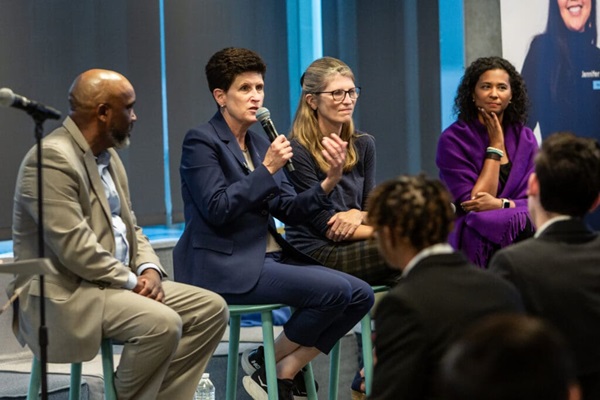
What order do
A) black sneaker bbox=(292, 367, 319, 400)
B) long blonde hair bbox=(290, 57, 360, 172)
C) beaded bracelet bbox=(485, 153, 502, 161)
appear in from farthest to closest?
beaded bracelet bbox=(485, 153, 502, 161)
long blonde hair bbox=(290, 57, 360, 172)
black sneaker bbox=(292, 367, 319, 400)

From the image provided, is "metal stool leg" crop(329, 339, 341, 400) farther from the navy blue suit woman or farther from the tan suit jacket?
the tan suit jacket

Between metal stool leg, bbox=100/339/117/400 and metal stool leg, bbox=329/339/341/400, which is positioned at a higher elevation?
metal stool leg, bbox=100/339/117/400

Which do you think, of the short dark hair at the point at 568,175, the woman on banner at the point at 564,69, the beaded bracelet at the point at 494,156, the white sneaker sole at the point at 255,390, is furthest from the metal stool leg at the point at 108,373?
the woman on banner at the point at 564,69

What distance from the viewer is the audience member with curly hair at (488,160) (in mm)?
4473

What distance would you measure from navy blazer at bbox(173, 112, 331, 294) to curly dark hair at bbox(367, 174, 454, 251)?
1574mm

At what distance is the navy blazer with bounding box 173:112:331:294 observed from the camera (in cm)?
372

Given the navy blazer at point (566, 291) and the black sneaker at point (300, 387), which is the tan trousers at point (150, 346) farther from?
the navy blazer at point (566, 291)

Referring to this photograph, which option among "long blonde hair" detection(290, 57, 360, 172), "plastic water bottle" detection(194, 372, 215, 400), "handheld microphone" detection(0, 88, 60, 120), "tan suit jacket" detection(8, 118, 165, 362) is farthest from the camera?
"plastic water bottle" detection(194, 372, 215, 400)

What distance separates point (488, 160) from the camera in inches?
179

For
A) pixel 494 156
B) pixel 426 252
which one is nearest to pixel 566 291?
pixel 426 252

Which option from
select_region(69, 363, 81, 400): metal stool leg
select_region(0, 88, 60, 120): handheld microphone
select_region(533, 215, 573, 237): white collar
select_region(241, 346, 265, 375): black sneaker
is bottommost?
select_region(241, 346, 265, 375): black sneaker

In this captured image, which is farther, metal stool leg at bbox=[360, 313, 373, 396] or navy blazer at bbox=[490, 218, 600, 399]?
metal stool leg at bbox=[360, 313, 373, 396]

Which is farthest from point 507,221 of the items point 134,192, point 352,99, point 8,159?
point 8,159

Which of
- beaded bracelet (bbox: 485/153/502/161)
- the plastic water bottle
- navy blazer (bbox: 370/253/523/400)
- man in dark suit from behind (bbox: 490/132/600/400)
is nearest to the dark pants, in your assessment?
the plastic water bottle
